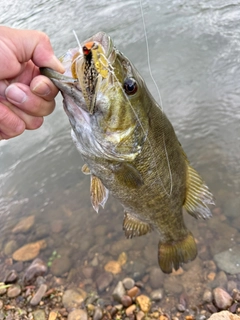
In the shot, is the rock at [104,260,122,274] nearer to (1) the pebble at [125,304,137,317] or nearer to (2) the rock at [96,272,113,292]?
(2) the rock at [96,272,113,292]

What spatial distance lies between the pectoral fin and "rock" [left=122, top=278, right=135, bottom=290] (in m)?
1.87

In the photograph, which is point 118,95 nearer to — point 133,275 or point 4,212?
point 133,275

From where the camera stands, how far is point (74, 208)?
4707 millimetres

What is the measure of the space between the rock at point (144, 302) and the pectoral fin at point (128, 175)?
1788 mm

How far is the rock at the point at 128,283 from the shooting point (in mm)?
3607

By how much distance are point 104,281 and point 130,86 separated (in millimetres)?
2708

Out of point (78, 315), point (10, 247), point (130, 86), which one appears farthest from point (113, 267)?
point (130, 86)

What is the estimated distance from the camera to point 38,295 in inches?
139

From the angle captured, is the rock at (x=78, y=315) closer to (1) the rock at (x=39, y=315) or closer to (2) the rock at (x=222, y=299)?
(1) the rock at (x=39, y=315)

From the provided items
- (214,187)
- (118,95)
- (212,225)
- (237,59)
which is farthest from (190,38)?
(118,95)

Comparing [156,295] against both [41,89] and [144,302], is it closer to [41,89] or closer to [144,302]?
[144,302]

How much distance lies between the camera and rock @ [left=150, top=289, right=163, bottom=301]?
3.45m

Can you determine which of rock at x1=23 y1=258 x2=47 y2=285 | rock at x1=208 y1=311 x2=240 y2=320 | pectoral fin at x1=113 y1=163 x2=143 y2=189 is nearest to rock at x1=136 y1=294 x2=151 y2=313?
rock at x1=208 y1=311 x2=240 y2=320

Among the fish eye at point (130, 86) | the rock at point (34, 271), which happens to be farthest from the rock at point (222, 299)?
the fish eye at point (130, 86)
